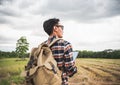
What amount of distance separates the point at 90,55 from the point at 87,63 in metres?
0.38

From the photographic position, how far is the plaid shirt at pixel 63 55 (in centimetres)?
259

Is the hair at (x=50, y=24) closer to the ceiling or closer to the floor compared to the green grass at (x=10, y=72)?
closer to the ceiling

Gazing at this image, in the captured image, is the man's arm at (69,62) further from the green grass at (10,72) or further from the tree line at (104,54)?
the tree line at (104,54)

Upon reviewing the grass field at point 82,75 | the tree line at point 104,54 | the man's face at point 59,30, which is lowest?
the grass field at point 82,75

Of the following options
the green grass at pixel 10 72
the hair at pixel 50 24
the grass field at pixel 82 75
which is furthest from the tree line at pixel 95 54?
the hair at pixel 50 24

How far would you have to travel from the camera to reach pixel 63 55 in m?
2.62

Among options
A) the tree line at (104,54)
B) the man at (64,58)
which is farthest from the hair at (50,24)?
the tree line at (104,54)

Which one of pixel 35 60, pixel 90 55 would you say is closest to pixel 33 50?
pixel 35 60

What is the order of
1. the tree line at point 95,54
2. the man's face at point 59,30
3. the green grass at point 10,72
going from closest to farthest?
the man's face at point 59,30 < the green grass at point 10,72 < the tree line at point 95,54

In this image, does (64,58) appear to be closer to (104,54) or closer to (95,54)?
(104,54)

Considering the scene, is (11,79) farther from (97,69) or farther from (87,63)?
(87,63)

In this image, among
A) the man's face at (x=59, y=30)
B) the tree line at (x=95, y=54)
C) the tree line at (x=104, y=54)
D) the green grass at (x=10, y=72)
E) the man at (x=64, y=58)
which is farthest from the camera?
the tree line at (x=104, y=54)

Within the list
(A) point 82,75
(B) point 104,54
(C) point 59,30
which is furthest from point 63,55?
(B) point 104,54

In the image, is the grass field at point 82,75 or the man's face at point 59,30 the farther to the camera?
the grass field at point 82,75
